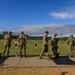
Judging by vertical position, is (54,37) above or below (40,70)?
above

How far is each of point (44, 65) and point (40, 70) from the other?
4.95 feet

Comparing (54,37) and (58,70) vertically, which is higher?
(54,37)

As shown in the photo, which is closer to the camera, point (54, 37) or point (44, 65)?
point (44, 65)

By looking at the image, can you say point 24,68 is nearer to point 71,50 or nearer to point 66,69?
point 66,69

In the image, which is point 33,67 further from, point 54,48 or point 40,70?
point 54,48

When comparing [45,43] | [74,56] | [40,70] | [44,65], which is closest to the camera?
[40,70]

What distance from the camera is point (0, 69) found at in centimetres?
1609

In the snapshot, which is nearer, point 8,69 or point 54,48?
point 8,69

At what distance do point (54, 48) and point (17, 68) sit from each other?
594 centimetres

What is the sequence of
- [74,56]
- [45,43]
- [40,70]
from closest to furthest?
[40,70], [45,43], [74,56]

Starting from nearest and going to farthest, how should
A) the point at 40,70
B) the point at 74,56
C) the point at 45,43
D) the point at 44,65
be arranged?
the point at 40,70
the point at 44,65
the point at 45,43
the point at 74,56

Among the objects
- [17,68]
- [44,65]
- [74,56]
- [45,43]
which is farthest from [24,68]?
[74,56]

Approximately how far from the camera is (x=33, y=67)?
54.9 ft

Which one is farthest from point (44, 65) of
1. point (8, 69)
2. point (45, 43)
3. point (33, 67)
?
point (45, 43)
